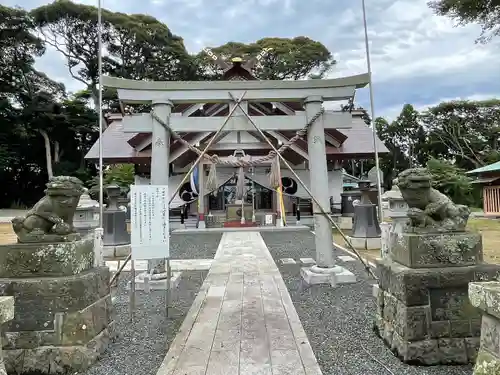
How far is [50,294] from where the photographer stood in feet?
8.75

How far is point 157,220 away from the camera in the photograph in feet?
13.6

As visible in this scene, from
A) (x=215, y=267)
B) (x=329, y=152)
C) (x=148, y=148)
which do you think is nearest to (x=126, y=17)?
(x=148, y=148)

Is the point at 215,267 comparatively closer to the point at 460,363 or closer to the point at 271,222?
the point at 460,363

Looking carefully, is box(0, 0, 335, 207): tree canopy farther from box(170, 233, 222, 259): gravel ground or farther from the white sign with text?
the white sign with text

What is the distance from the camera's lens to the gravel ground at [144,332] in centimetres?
282

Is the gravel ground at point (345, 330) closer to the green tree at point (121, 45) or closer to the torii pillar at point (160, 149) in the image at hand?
the torii pillar at point (160, 149)

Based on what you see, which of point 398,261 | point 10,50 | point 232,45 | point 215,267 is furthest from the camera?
point 232,45

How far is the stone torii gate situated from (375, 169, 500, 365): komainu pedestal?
8.13 ft

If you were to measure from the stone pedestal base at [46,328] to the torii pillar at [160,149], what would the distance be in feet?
9.24

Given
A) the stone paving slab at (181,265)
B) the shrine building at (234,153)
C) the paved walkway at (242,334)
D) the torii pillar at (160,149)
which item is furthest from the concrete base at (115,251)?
the shrine building at (234,153)

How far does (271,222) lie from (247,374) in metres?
12.9

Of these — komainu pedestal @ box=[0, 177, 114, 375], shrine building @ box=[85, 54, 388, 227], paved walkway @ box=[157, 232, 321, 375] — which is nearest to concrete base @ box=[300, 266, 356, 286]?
paved walkway @ box=[157, 232, 321, 375]

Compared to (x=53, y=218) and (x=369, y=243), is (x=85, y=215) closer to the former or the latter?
(x=53, y=218)

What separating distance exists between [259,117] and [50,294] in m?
3.96
